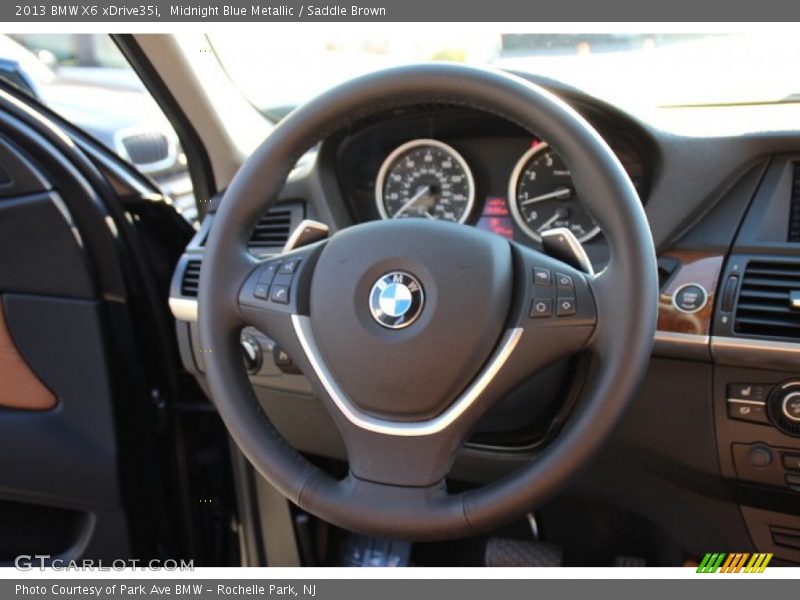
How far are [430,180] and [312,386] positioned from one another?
588 millimetres

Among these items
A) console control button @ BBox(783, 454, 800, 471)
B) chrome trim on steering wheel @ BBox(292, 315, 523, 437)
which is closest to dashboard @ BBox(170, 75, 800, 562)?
console control button @ BBox(783, 454, 800, 471)

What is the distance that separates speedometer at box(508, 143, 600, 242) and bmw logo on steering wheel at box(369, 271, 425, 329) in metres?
0.45

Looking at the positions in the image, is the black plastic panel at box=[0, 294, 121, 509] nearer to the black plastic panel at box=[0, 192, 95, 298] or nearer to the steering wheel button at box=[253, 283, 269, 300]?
the black plastic panel at box=[0, 192, 95, 298]

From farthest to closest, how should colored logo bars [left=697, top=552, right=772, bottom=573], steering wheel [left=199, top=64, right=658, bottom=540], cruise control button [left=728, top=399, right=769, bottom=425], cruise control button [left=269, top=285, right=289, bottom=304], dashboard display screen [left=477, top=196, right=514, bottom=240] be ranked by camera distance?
dashboard display screen [left=477, top=196, right=514, bottom=240] < colored logo bars [left=697, top=552, right=772, bottom=573] < cruise control button [left=728, top=399, right=769, bottom=425] < cruise control button [left=269, top=285, right=289, bottom=304] < steering wheel [left=199, top=64, right=658, bottom=540]

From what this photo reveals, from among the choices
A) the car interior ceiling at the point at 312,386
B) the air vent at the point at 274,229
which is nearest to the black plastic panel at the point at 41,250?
the car interior ceiling at the point at 312,386

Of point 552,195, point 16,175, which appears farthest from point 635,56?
point 16,175

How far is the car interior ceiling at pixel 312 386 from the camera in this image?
1.15 m

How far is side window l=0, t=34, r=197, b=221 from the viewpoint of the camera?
75.1 inches

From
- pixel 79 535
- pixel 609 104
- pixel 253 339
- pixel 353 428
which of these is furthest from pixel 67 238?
pixel 609 104

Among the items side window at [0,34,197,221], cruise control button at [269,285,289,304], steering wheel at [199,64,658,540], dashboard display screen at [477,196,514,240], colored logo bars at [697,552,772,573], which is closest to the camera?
steering wheel at [199,64,658,540]

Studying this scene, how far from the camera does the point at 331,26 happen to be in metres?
1.40

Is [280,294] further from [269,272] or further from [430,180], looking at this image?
[430,180]

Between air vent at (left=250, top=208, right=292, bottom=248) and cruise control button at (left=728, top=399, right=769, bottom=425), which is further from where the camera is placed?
air vent at (left=250, top=208, right=292, bottom=248)

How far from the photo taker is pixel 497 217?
1.43 metres
